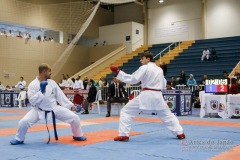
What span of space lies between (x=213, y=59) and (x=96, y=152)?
15006 mm

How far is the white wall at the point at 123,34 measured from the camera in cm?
2322

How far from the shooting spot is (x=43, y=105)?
491 centimetres

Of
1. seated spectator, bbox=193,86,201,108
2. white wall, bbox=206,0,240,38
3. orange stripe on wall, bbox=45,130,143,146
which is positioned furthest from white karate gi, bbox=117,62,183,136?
white wall, bbox=206,0,240,38

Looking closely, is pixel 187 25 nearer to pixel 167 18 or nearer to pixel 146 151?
pixel 167 18

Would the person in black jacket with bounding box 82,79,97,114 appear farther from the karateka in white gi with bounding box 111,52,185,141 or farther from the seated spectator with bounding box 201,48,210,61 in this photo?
the seated spectator with bounding box 201,48,210,61

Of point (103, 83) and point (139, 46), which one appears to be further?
point (139, 46)

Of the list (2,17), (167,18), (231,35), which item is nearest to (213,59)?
(231,35)

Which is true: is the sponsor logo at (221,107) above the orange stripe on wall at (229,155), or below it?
above

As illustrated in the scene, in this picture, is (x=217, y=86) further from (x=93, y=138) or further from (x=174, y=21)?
(x=174, y=21)

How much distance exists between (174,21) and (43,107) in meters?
19.3

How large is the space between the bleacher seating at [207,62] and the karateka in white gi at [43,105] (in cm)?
1210

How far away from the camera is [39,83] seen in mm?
4910

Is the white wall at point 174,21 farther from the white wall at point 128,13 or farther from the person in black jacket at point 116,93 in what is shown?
the person in black jacket at point 116,93

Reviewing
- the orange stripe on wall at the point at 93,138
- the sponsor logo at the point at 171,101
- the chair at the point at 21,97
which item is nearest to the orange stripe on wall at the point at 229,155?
the orange stripe on wall at the point at 93,138
